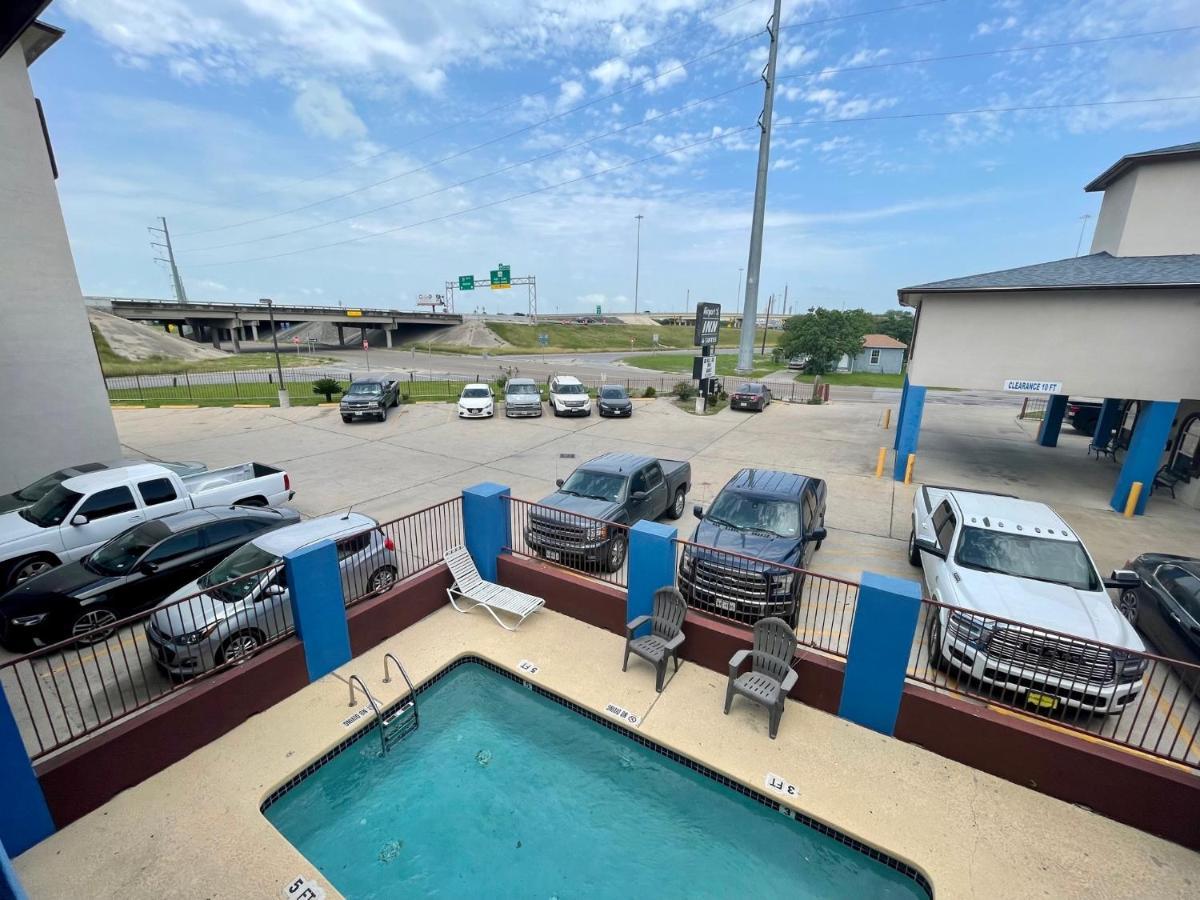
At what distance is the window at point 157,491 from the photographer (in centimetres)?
876

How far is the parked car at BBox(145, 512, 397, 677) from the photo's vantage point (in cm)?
566

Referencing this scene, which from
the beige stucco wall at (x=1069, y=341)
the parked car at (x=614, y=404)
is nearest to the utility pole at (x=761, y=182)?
the parked car at (x=614, y=404)

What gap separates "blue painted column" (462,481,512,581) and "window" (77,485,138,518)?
225 inches

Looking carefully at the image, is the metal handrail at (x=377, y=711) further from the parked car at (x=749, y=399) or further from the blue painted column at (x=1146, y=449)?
the parked car at (x=749, y=399)

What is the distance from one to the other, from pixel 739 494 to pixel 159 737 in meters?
7.62

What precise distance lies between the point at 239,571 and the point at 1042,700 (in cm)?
915

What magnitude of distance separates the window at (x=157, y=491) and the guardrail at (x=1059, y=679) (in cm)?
1149

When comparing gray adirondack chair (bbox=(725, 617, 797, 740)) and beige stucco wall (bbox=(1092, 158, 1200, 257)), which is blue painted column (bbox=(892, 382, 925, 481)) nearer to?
beige stucco wall (bbox=(1092, 158, 1200, 257))

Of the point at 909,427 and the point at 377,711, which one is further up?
the point at 909,427

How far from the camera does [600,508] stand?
8750mm

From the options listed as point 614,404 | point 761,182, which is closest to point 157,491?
point 614,404

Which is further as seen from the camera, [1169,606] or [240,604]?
[1169,606]

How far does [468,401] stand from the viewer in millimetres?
22500

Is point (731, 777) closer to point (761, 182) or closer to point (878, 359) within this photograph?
point (761, 182)
